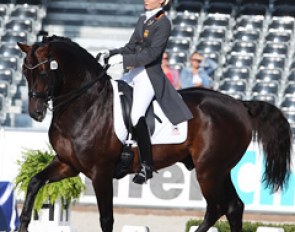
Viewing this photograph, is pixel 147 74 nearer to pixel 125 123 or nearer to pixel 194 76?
pixel 125 123

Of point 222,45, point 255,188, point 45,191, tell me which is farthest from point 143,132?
point 222,45

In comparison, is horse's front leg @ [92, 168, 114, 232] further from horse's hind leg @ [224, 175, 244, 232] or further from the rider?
horse's hind leg @ [224, 175, 244, 232]

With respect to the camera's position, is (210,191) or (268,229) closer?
(210,191)

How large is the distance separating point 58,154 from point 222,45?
9244mm

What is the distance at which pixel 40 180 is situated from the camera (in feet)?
29.7

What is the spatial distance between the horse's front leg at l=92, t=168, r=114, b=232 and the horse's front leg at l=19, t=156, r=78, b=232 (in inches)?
10.2

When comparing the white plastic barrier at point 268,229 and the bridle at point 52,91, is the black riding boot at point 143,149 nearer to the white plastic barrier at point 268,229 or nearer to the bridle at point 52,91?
the bridle at point 52,91

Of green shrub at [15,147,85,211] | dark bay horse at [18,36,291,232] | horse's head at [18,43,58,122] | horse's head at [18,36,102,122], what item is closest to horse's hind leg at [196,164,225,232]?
dark bay horse at [18,36,291,232]

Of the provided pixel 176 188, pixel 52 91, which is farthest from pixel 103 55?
pixel 176 188

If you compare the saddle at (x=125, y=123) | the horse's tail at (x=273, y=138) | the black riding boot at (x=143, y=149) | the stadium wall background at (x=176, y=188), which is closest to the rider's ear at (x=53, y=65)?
the saddle at (x=125, y=123)

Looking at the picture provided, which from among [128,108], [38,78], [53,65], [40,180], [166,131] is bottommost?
[40,180]

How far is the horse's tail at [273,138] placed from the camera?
10.2 meters

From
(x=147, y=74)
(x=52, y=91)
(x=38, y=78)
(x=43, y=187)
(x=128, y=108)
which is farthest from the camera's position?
(x=43, y=187)

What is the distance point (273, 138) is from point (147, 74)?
1.55 meters
